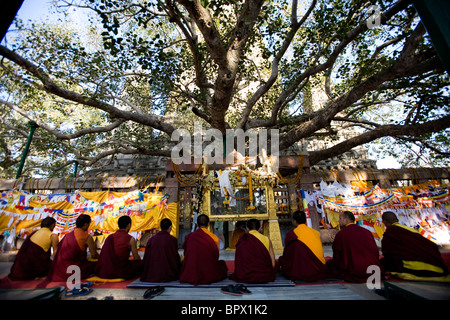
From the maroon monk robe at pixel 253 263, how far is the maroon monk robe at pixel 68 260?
2.57 metres

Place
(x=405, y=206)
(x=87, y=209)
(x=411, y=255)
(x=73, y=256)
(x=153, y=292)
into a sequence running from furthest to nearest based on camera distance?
(x=87, y=209) < (x=405, y=206) < (x=73, y=256) < (x=411, y=255) < (x=153, y=292)

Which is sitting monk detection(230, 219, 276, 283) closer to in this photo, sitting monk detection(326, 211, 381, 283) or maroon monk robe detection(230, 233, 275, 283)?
maroon monk robe detection(230, 233, 275, 283)

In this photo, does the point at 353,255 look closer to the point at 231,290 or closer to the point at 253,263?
the point at 253,263

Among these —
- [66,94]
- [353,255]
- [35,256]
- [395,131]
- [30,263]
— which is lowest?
[30,263]

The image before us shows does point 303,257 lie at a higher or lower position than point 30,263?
higher

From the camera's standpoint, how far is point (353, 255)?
374 centimetres

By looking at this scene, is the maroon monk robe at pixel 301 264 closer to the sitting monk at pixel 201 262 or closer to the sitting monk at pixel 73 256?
the sitting monk at pixel 201 262

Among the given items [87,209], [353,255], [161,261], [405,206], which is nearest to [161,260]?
[161,261]

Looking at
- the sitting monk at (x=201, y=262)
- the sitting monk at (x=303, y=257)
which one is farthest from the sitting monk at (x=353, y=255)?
the sitting monk at (x=201, y=262)

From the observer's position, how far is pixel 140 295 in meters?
3.19

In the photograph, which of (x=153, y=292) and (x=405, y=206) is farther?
(x=405, y=206)

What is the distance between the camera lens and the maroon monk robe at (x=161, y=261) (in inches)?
152

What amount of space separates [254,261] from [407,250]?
2.43 m

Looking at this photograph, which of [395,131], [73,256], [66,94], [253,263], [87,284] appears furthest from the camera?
[395,131]
